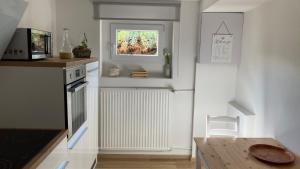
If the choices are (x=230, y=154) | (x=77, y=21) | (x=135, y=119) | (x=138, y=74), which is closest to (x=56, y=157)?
(x=230, y=154)

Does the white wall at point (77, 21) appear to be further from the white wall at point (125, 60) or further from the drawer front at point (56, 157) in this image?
the drawer front at point (56, 157)

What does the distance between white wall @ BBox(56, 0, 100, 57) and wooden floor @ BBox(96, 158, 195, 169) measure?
1.43 meters

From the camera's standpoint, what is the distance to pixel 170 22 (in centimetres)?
344

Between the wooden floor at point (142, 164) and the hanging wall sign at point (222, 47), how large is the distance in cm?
135

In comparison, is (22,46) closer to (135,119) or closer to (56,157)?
(56,157)

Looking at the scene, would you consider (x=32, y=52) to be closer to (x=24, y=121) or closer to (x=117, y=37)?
(x=24, y=121)

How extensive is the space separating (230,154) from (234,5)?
152 centimetres

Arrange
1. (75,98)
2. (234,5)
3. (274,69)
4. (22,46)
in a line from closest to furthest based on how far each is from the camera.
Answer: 1. (22,46)
2. (75,98)
3. (274,69)
4. (234,5)

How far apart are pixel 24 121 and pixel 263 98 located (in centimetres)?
206

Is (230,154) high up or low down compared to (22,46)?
down

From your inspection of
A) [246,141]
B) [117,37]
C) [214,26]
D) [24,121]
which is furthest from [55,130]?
[214,26]

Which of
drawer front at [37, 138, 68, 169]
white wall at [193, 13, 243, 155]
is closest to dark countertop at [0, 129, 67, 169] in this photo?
drawer front at [37, 138, 68, 169]

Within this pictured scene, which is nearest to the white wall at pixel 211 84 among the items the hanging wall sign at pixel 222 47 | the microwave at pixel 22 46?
the hanging wall sign at pixel 222 47

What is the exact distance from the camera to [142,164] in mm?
3363
